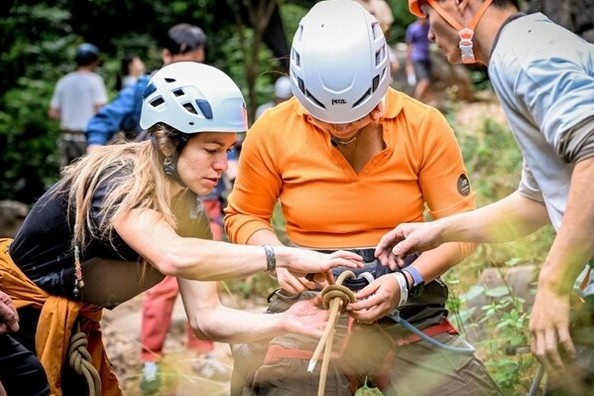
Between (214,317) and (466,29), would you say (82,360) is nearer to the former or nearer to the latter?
(214,317)

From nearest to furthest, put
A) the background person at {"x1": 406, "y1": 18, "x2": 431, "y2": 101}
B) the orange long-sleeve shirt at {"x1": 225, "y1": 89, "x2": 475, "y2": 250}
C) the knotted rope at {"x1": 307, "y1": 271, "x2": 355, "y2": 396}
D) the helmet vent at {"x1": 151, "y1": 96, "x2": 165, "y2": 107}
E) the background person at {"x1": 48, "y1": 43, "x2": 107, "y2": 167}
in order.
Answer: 1. the knotted rope at {"x1": 307, "y1": 271, "x2": 355, "y2": 396}
2. the orange long-sleeve shirt at {"x1": 225, "y1": 89, "x2": 475, "y2": 250}
3. the helmet vent at {"x1": 151, "y1": 96, "x2": 165, "y2": 107}
4. the background person at {"x1": 48, "y1": 43, "x2": 107, "y2": 167}
5. the background person at {"x1": 406, "y1": 18, "x2": 431, "y2": 101}

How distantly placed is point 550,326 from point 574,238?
293mm

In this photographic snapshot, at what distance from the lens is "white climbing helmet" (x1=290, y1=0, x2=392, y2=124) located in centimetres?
405

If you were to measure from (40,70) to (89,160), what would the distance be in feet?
42.8

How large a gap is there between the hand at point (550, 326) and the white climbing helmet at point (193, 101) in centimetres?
155

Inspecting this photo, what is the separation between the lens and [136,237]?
386 centimetres

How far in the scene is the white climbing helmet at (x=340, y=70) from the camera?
4051 mm

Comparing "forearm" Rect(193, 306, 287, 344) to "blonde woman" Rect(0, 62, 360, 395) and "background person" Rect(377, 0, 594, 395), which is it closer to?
"blonde woman" Rect(0, 62, 360, 395)

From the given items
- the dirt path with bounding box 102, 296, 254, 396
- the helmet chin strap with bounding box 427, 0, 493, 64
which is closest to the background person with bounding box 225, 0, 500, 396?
the helmet chin strap with bounding box 427, 0, 493, 64

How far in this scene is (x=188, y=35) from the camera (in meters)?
7.63

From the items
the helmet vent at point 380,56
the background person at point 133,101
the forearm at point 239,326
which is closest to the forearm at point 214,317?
the forearm at point 239,326

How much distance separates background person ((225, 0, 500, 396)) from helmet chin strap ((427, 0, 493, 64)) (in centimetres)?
53

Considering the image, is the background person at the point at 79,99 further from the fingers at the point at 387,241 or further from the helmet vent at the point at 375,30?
the fingers at the point at 387,241

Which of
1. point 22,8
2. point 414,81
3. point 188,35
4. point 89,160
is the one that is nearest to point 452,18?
point 89,160
